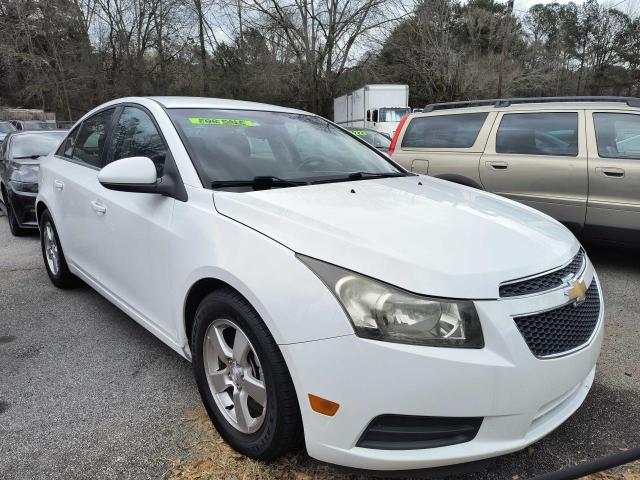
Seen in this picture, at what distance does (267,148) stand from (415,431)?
6.06ft

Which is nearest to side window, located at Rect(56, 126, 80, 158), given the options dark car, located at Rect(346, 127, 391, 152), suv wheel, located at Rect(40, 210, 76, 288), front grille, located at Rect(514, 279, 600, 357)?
suv wheel, located at Rect(40, 210, 76, 288)

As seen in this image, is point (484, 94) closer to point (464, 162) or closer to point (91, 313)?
point (464, 162)

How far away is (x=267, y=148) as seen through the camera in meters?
2.95

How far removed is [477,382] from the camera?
5.39ft

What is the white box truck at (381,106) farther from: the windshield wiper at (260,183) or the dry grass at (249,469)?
the dry grass at (249,469)

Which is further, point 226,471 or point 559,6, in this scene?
point 559,6

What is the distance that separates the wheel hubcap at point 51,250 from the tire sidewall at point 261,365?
2558mm

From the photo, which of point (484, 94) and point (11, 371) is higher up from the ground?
point (484, 94)

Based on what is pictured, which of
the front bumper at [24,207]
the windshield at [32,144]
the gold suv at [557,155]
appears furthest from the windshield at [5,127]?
the gold suv at [557,155]

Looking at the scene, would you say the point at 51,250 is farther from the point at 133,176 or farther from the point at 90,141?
the point at 133,176

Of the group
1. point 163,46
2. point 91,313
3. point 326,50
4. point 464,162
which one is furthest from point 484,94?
point 91,313

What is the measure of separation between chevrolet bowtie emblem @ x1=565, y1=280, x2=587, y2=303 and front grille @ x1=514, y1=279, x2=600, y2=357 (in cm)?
2

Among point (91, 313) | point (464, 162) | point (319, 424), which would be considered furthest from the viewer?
point (464, 162)

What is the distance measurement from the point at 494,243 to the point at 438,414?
0.73 m
